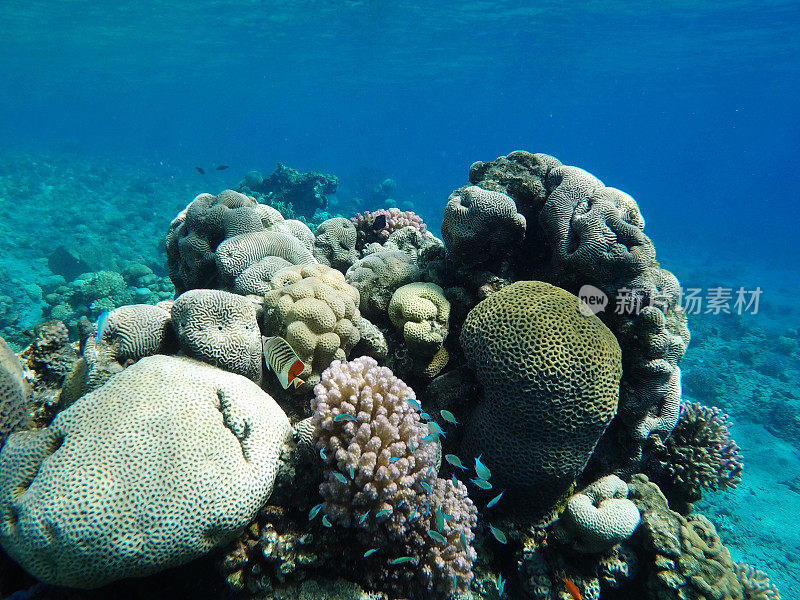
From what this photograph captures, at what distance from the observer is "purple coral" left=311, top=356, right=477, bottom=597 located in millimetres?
2875

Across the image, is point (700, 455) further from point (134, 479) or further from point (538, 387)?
point (134, 479)

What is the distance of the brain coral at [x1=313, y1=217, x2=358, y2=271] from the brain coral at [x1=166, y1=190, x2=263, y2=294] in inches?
41.0

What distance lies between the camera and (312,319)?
367cm

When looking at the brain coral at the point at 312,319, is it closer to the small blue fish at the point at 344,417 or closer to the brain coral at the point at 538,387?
the small blue fish at the point at 344,417

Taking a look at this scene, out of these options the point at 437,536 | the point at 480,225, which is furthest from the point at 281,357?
the point at 480,225

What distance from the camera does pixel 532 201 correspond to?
478cm

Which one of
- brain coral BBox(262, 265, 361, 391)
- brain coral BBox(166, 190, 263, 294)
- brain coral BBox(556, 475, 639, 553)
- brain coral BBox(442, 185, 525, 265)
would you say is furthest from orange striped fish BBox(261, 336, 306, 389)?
brain coral BBox(556, 475, 639, 553)

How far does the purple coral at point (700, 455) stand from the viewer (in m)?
4.69

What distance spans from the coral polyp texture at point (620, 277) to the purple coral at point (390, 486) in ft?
7.02

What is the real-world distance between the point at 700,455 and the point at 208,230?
700 centimetres

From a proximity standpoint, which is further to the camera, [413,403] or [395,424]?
[413,403]

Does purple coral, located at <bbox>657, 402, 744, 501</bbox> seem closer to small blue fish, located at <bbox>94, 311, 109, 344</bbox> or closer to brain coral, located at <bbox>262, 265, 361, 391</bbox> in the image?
brain coral, located at <bbox>262, 265, 361, 391</bbox>

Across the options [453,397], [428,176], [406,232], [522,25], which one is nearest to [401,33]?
[522,25]

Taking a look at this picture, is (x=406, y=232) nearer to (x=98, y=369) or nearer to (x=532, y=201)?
(x=532, y=201)
